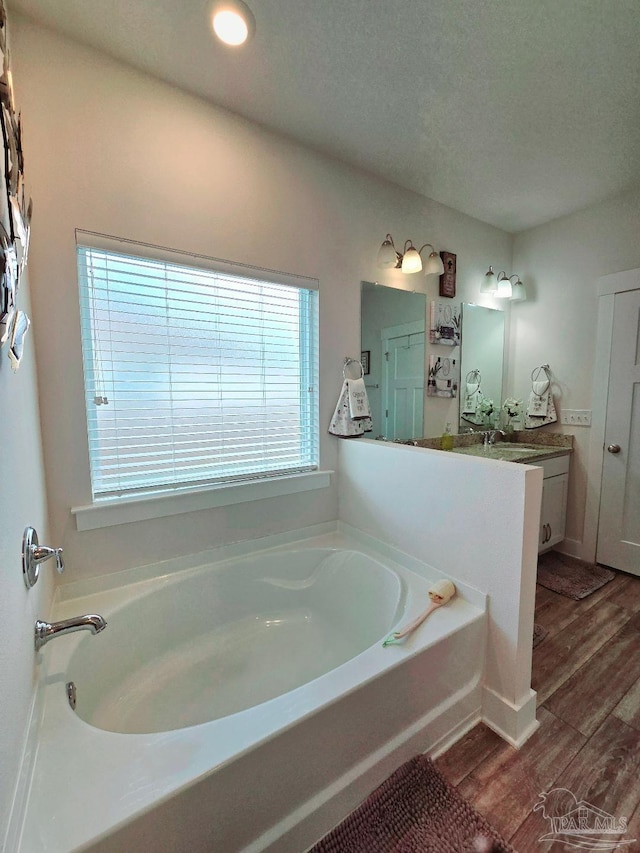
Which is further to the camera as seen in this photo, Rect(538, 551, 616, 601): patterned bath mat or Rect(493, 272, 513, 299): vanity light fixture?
Rect(493, 272, 513, 299): vanity light fixture

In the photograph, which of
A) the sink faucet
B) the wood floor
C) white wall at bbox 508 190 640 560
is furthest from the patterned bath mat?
the sink faucet

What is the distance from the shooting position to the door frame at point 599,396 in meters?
2.36

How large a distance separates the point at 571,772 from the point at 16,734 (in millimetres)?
1682

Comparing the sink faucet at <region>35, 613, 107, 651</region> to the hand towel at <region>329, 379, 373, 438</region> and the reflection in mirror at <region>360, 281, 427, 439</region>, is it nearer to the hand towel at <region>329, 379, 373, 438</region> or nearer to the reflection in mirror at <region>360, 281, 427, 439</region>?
the hand towel at <region>329, 379, 373, 438</region>

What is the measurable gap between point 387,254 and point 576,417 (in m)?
1.93

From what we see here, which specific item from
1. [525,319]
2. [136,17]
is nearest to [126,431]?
[136,17]

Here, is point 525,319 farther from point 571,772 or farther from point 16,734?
point 16,734

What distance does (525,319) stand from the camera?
2.90m

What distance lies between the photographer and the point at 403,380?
2.38 m

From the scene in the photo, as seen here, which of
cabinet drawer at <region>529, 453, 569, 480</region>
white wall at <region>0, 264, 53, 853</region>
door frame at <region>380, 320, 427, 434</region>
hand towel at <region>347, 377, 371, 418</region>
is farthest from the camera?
cabinet drawer at <region>529, 453, 569, 480</region>

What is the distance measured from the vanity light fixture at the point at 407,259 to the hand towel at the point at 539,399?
1.29m

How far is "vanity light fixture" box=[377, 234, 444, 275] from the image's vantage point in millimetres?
2098

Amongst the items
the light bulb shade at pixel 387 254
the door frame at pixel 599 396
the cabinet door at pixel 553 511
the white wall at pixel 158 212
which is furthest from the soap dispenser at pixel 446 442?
the light bulb shade at pixel 387 254

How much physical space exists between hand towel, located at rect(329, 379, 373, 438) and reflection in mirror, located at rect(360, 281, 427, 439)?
24 cm
